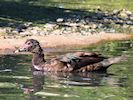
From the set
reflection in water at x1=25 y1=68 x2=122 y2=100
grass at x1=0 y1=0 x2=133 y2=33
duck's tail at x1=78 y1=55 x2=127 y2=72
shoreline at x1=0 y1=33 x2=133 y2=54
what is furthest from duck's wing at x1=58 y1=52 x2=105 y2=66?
grass at x1=0 y1=0 x2=133 y2=33

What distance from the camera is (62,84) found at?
13742 millimetres

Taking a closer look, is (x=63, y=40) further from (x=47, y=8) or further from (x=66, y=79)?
(x=47, y=8)

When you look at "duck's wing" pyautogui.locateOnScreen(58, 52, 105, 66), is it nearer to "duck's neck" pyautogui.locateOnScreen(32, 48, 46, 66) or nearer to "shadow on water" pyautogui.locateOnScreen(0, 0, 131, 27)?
"duck's neck" pyautogui.locateOnScreen(32, 48, 46, 66)

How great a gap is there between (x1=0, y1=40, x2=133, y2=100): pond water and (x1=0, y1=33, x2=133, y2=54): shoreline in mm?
3723

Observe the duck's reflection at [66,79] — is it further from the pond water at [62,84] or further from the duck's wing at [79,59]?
the duck's wing at [79,59]

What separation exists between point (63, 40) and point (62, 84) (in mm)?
9400

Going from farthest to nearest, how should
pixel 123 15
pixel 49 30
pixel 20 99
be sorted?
pixel 123 15 < pixel 49 30 < pixel 20 99

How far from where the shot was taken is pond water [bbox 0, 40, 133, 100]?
12109 mm

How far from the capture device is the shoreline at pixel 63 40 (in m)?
21.6

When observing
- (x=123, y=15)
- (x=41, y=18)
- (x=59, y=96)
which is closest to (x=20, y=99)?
(x=59, y=96)

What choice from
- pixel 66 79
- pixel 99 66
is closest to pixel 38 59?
pixel 99 66

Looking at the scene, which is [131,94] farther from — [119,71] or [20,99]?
[119,71]

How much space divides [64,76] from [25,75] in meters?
0.93

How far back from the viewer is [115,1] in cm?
3809
